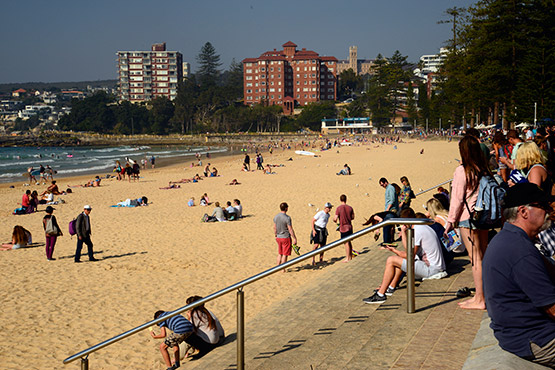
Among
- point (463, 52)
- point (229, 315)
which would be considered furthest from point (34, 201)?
point (463, 52)

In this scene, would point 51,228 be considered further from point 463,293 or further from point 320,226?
point 463,293

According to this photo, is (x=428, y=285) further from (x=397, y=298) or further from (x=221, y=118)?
(x=221, y=118)

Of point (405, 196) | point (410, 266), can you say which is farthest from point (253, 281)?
point (405, 196)

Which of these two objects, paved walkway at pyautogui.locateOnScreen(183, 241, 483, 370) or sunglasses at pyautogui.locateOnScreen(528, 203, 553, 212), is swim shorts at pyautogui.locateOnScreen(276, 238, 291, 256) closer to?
paved walkway at pyautogui.locateOnScreen(183, 241, 483, 370)

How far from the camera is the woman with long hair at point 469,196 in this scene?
14.3ft

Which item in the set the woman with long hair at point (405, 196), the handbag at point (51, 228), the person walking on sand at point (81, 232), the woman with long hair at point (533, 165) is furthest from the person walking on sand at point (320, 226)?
the handbag at point (51, 228)

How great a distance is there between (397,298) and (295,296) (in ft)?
7.09

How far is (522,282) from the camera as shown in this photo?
2.89 m

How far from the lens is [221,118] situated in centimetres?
13212

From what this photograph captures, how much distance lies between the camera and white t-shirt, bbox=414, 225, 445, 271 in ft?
19.0

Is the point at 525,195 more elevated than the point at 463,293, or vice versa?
the point at 525,195

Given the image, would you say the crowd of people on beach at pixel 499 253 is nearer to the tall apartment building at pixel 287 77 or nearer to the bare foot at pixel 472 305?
the bare foot at pixel 472 305

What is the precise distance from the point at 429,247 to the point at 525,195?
9.52ft

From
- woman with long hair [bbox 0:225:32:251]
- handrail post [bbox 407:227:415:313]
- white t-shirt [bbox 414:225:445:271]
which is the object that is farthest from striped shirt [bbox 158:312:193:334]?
woman with long hair [bbox 0:225:32:251]
